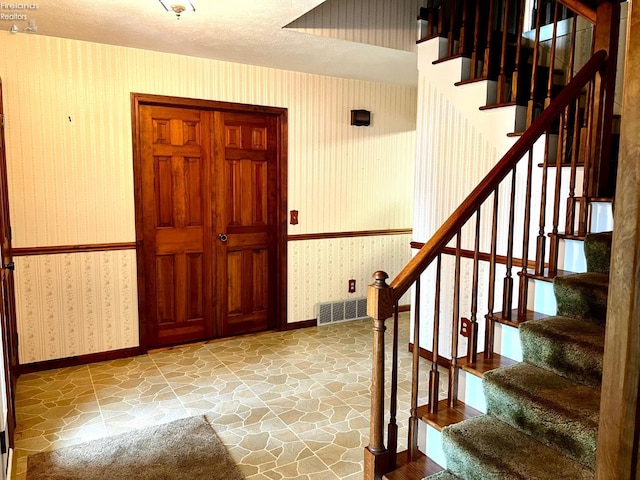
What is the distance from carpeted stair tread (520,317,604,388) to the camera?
186 centimetres

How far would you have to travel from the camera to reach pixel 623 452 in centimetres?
75

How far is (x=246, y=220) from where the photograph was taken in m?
4.45

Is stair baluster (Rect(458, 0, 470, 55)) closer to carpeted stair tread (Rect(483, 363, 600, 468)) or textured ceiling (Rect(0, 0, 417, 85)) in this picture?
textured ceiling (Rect(0, 0, 417, 85))

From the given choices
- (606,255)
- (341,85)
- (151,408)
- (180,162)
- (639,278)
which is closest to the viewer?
(639,278)

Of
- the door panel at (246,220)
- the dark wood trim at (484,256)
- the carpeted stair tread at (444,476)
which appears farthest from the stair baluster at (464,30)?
the carpeted stair tread at (444,476)

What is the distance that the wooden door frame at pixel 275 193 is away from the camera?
379 centimetres

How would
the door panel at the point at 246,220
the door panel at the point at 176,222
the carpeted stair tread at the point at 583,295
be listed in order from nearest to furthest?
1. the carpeted stair tread at the point at 583,295
2. the door panel at the point at 176,222
3. the door panel at the point at 246,220

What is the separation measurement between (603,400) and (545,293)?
1.68 meters

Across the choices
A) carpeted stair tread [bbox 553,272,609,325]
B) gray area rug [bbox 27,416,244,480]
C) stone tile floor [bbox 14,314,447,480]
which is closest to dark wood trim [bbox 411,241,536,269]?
carpeted stair tread [bbox 553,272,609,325]

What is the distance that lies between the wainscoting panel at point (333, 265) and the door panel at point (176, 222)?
36.5 inches

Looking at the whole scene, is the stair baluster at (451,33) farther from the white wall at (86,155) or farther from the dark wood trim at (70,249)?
the dark wood trim at (70,249)

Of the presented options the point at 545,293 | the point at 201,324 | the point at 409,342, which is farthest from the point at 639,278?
the point at 201,324

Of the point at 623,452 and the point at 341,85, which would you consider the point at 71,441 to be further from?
the point at 341,85

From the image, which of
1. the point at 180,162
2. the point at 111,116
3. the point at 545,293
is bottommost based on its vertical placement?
the point at 545,293
